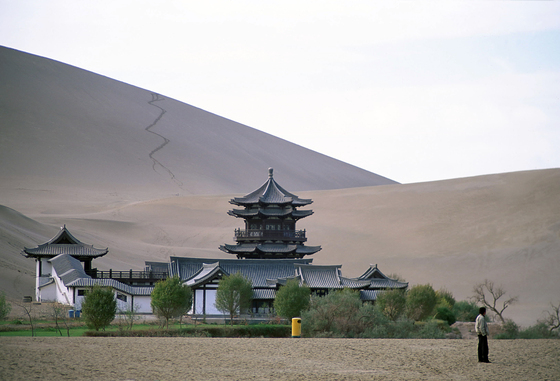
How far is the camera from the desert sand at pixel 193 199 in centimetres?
6256

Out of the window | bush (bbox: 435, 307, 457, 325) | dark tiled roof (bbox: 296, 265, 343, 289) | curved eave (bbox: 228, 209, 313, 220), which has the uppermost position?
curved eave (bbox: 228, 209, 313, 220)

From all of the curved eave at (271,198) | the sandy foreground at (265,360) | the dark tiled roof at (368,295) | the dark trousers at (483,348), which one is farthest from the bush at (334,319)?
the curved eave at (271,198)

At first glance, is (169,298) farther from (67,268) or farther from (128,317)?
(67,268)

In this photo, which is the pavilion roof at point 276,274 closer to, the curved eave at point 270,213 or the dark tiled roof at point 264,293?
the dark tiled roof at point 264,293

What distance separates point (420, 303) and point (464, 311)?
6.00 metres

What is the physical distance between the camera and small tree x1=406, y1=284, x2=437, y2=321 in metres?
36.1

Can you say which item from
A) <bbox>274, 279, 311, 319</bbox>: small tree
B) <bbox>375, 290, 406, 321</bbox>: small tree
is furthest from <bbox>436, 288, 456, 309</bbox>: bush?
<bbox>274, 279, 311, 319</bbox>: small tree

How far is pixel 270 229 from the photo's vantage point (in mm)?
46000

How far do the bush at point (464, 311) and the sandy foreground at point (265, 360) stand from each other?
56.5ft

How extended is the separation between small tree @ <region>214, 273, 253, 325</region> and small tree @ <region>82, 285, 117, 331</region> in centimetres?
790

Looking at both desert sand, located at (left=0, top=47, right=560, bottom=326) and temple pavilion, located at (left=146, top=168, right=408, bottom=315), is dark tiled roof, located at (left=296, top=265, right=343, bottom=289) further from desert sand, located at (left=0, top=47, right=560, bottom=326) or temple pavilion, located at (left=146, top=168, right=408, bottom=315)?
desert sand, located at (left=0, top=47, right=560, bottom=326)

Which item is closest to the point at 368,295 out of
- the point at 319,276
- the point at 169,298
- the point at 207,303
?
the point at 319,276

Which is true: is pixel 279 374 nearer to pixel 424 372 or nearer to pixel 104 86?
pixel 424 372

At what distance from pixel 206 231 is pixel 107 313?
193 ft
